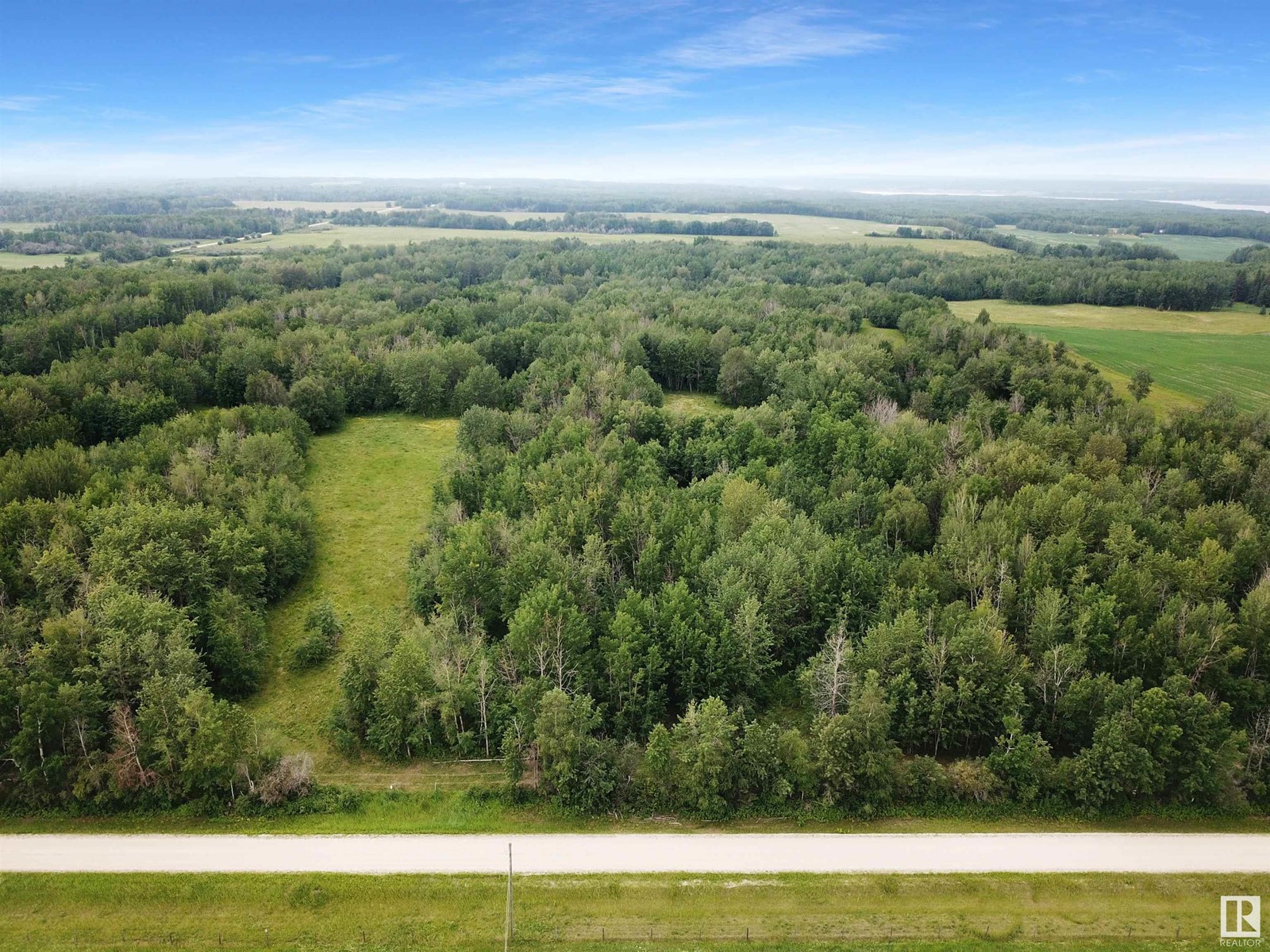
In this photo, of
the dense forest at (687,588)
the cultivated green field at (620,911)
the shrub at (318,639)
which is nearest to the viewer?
the cultivated green field at (620,911)

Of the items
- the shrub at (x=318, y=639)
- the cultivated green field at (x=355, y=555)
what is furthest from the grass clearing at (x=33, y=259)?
the shrub at (x=318, y=639)

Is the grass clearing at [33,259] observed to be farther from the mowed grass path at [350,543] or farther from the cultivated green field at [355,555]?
the mowed grass path at [350,543]

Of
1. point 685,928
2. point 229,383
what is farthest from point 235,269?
point 685,928

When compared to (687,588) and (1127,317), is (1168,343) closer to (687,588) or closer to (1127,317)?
(1127,317)

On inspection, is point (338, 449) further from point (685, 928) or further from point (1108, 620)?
point (1108, 620)

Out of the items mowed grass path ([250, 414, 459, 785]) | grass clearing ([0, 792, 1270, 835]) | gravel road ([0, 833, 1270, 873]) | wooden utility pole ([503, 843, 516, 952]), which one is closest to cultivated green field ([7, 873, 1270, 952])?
wooden utility pole ([503, 843, 516, 952])
